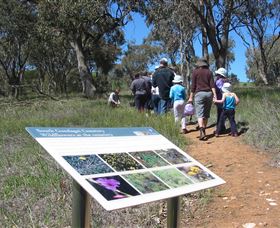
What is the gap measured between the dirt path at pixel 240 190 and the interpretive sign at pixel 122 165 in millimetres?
1919

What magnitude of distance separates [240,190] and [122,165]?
3.52m

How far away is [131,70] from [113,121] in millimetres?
68904

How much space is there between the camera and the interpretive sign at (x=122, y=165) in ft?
9.96

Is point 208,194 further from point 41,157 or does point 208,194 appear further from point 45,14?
point 45,14

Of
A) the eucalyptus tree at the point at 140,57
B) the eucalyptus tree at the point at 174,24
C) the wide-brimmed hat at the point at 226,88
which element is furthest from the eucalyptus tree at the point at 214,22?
the eucalyptus tree at the point at 140,57

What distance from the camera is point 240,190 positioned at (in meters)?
6.54

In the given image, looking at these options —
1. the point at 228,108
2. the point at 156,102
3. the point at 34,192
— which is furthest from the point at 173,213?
the point at 156,102

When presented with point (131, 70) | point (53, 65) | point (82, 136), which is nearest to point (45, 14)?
point (82, 136)

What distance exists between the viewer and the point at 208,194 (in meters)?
6.35

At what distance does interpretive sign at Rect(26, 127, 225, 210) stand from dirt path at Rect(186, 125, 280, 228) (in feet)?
6.30

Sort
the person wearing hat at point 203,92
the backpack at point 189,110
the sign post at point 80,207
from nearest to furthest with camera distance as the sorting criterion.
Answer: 1. the sign post at point 80,207
2. the person wearing hat at point 203,92
3. the backpack at point 189,110

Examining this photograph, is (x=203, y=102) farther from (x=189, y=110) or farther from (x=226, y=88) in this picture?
(x=189, y=110)

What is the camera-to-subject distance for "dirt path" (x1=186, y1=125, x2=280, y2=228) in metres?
5.55

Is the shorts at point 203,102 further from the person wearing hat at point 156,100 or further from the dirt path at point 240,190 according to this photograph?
the person wearing hat at point 156,100
